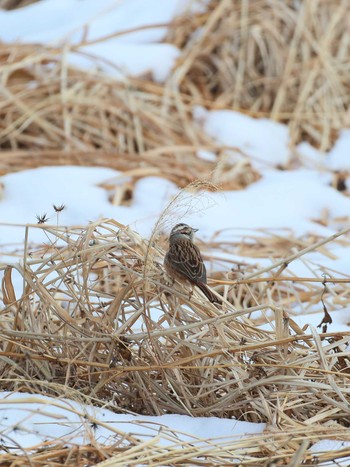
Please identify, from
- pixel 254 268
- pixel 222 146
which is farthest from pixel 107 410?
pixel 222 146

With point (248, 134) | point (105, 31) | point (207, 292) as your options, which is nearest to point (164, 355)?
point (207, 292)

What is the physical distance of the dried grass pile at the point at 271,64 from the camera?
25.2 feet

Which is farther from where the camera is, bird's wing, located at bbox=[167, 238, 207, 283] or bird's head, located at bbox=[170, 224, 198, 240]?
bird's head, located at bbox=[170, 224, 198, 240]

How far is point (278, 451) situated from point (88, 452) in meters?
0.55

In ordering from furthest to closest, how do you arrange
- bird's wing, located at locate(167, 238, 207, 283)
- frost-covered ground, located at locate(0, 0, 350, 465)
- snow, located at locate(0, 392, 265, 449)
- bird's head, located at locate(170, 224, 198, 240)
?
bird's head, located at locate(170, 224, 198, 240), bird's wing, located at locate(167, 238, 207, 283), frost-covered ground, located at locate(0, 0, 350, 465), snow, located at locate(0, 392, 265, 449)

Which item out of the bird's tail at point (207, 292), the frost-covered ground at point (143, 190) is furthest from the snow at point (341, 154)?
the bird's tail at point (207, 292)

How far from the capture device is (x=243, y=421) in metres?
3.04

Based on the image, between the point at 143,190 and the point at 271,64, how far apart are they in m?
2.31

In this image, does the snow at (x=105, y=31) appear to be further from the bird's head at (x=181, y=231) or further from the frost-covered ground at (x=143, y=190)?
the bird's head at (x=181, y=231)

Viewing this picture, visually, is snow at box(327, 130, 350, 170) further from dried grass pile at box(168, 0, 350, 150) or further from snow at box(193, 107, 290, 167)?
snow at box(193, 107, 290, 167)

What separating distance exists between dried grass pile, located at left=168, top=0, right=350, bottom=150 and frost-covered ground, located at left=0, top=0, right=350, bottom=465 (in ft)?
0.57

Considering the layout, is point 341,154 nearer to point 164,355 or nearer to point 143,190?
point 143,190

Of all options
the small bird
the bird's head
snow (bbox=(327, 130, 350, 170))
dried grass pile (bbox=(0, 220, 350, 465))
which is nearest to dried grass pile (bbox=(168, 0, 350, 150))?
snow (bbox=(327, 130, 350, 170))

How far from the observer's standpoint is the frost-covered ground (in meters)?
2.90
